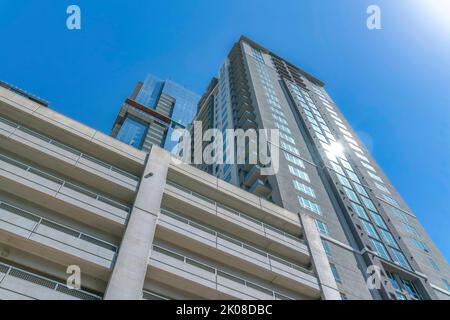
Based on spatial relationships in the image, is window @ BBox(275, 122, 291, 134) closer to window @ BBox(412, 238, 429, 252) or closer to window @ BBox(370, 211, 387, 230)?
window @ BBox(370, 211, 387, 230)

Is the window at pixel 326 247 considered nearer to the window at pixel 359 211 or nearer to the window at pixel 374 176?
the window at pixel 359 211

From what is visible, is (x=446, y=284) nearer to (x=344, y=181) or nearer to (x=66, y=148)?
(x=344, y=181)

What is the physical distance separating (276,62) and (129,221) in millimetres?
71475

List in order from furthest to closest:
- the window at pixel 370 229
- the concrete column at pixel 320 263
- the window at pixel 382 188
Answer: the window at pixel 382 188 < the window at pixel 370 229 < the concrete column at pixel 320 263

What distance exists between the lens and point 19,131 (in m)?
21.4

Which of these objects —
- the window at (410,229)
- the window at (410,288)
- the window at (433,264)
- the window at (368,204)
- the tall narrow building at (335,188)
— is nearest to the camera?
the tall narrow building at (335,188)

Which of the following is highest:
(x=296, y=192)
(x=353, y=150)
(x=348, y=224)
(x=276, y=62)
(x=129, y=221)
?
(x=276, y=62)

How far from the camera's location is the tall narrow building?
31609 millimetres

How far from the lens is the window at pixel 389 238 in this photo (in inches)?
1496

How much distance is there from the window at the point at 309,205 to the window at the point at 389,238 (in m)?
9.08

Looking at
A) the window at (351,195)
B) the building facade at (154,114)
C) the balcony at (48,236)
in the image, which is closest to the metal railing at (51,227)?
the balcony at (48,236)

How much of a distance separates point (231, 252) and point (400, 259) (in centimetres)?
2273

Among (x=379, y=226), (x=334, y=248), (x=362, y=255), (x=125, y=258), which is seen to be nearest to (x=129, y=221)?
(x=125, y=258)
